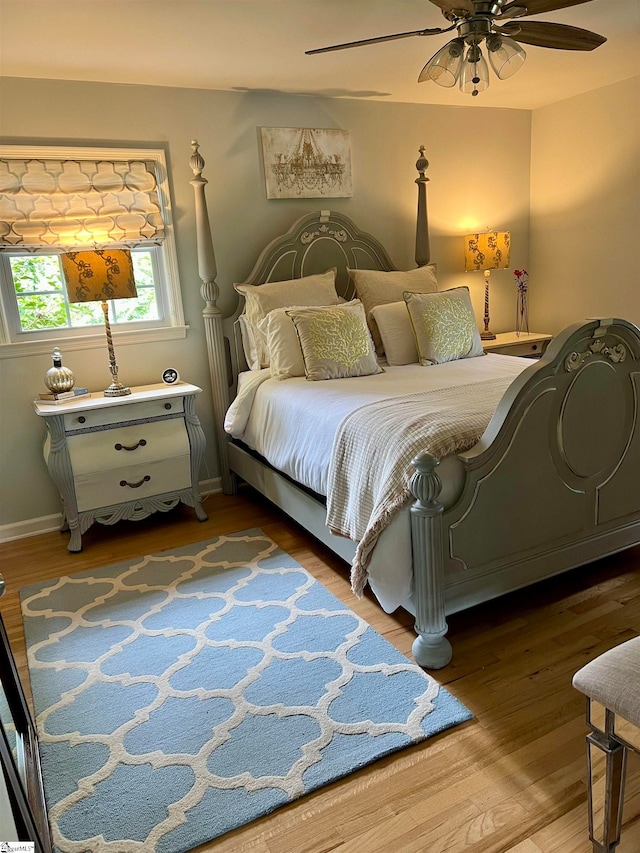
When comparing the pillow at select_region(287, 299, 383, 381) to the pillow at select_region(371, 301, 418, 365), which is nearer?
the pillow at select_region(287, 299, 383, 381)

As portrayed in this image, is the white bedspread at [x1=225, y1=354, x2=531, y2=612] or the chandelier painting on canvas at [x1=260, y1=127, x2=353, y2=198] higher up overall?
the chandelier painting on canvas at [x1=260, y1=127, x2=353, y2=198]

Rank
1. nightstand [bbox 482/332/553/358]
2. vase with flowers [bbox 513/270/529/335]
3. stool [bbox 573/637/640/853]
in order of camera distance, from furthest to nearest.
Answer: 1. vase with flowers [bbox 513/270/529/335]
2. nightstand [bbox 482/332/553/358]
3. stool [bbox 573/637/640/853]

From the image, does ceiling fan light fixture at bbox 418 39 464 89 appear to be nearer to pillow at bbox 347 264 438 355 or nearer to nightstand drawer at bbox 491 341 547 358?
pillow at bbox 347 264 438 355

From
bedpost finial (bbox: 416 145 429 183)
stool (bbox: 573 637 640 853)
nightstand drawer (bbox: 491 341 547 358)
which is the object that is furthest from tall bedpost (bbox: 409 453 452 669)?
bedpost finial (bbox: 416 145 429 183)

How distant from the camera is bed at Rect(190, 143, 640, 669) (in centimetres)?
205

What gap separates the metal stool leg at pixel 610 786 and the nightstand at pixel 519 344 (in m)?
3.14

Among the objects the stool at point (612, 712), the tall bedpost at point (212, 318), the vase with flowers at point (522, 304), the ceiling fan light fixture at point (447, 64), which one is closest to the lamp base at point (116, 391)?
the tall bedpost at point (212, 318)

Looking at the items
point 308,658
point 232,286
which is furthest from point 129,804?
point 232,286

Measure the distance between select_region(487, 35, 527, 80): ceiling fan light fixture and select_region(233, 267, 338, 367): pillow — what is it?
1587 millimetres

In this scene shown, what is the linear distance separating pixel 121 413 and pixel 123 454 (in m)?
0.22

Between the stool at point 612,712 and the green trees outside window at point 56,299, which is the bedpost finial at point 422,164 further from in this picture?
the stool at point 612,712

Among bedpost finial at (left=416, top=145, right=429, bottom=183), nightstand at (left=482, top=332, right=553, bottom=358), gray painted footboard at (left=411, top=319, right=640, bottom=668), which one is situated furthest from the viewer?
nightstand at (left=482, top=332, right=553, bottom=358)

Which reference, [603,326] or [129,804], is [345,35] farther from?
[129,804]

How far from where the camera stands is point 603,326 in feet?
7.27
